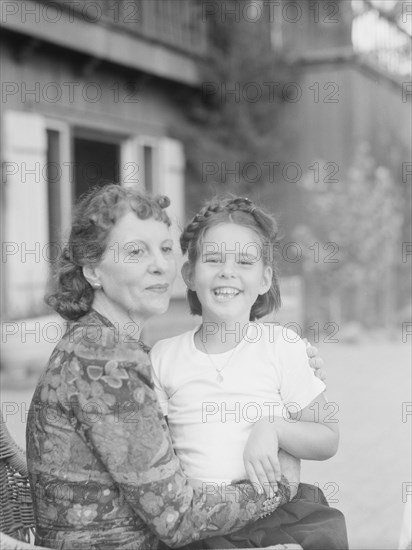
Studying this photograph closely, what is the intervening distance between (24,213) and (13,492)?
4820 mm

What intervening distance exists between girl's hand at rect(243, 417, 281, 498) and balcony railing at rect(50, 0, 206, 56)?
18.6ft

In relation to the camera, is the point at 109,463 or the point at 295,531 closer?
the point at 109,463

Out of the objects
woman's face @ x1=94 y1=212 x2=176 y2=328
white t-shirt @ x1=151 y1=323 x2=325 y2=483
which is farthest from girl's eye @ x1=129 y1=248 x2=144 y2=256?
white t-shirt @ x1=151 y1=323 x2=325 y2=483

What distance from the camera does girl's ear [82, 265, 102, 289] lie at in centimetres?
175

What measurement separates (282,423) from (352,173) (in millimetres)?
7685

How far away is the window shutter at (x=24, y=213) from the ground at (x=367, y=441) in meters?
1.03

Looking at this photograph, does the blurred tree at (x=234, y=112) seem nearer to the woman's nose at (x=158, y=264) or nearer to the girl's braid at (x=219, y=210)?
the girl's braid at (x=219, y=210)

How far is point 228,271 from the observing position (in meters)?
1.86

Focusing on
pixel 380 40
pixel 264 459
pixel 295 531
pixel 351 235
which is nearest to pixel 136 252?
pixel 264 459

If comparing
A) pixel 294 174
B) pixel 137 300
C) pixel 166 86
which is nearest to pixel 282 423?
pixel 137 300

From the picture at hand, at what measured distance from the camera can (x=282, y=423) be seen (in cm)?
173

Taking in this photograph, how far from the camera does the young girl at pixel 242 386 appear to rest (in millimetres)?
1712

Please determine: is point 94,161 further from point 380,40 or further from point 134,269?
point 134,269

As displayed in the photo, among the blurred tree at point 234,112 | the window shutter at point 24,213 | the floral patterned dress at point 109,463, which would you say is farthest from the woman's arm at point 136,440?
the blurred tree at point 234,112
